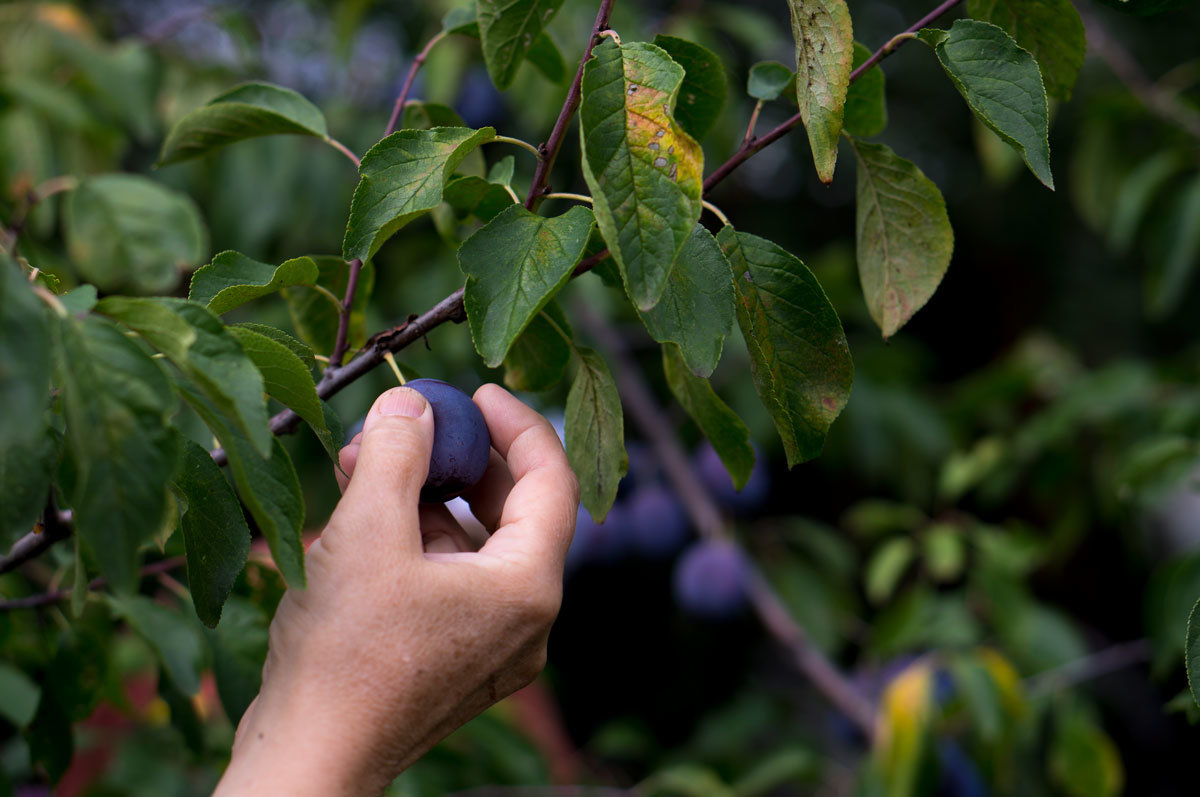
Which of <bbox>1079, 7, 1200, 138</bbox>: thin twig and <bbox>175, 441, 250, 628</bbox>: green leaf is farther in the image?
<bbox>1079, 7, 1200, 138</bbox>: thin twig

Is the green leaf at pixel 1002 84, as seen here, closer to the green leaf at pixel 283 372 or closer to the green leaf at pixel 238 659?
the green leaf at pixel 283 372

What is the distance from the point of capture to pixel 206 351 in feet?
1.28

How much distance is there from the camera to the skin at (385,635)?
45cm

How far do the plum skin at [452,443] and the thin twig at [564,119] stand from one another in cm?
13

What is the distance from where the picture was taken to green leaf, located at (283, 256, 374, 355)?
2.22ft

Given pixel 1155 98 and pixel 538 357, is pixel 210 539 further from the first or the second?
pixel 1155 98

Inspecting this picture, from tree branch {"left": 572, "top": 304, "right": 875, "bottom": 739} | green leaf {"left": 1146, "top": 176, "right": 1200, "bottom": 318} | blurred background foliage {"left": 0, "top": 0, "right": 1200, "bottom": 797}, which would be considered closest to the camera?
blurred background foliage {"left": 0, "top": 0, "right": 1200, "bottom": 797}

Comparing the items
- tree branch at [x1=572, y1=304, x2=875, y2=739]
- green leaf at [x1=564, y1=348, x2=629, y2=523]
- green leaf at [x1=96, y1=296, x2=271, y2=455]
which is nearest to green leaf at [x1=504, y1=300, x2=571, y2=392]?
green leaf at [x1=564, y1=348, x2=629, y2=523]

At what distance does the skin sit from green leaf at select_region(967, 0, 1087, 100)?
1.35 feet

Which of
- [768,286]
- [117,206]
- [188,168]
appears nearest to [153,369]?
[768,286]

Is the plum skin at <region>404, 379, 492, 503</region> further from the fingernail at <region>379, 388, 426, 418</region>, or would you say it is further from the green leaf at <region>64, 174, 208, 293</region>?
the green leaf at <region>64, 174, 208, 293</region>

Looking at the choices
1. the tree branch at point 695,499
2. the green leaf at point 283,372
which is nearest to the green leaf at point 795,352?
the green leaf at point 283,372

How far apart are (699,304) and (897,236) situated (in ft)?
0.55

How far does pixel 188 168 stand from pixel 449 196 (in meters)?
1.35
